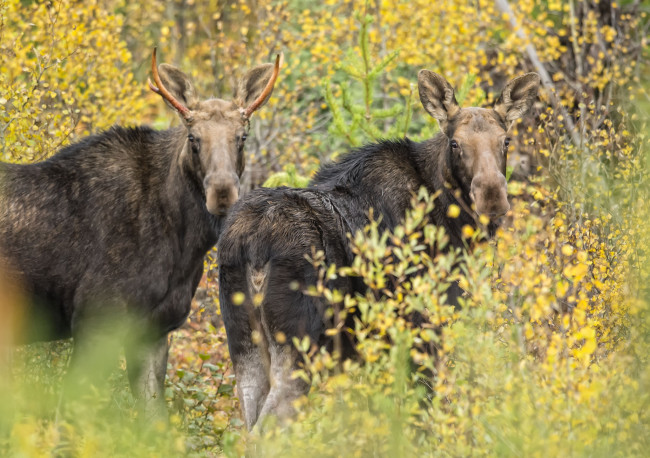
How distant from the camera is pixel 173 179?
7371 millimetres

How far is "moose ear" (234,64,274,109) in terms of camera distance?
779 cm

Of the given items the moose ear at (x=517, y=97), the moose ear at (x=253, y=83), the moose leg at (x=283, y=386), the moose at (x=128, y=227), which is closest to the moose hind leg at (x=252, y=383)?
the moose leg at (x=283, y=386)

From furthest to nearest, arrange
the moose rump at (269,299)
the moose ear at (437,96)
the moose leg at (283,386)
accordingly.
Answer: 1. the moose ear at (437,96)
2. the moose rump at (269,299)
3. the moose leg at (283,386)

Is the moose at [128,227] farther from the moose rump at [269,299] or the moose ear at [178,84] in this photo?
the moose rump at [269,299]

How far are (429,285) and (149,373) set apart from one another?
339 cm

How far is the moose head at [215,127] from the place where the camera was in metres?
6.93

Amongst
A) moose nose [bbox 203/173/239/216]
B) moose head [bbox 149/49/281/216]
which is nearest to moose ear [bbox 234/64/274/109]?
moose head [bbox 149/49/281/216]

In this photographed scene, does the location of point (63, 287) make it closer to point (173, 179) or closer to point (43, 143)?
point (173, 179)

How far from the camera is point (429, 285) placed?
4.64 metres

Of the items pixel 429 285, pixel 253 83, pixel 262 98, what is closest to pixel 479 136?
pixel 262 98

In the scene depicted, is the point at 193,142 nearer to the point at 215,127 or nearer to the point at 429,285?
the point at 215,127

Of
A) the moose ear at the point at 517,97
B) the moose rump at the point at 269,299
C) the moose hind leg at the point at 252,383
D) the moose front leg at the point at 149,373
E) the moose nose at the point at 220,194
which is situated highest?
the moose ear at the point at 517,97

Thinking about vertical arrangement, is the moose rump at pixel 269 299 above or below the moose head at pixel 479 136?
below

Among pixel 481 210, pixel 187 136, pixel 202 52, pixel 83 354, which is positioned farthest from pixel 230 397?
pixel 202 52
